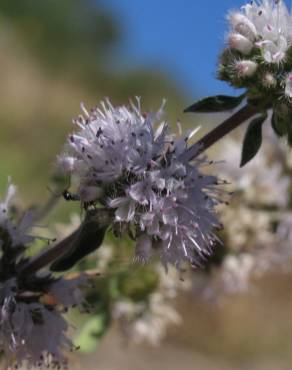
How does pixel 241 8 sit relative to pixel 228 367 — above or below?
above

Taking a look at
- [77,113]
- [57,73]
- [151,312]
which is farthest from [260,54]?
[57,73]

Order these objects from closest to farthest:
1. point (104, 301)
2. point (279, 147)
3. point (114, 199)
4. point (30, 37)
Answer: point (114, 199), point (104, 301), point (279, 147), point (30, 37)

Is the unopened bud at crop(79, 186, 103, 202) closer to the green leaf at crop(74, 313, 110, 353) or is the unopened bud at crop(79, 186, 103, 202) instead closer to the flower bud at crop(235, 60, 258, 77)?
the flower bud at crop(235, 60, 258, 77)

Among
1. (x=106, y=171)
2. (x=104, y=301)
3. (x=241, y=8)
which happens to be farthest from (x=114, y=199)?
→ (x=104, y=301)

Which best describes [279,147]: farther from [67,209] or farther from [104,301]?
[67,209]

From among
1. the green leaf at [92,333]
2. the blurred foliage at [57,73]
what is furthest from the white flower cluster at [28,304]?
the blurred foliage at [57,73]

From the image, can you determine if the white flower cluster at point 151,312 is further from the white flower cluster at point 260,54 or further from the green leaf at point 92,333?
the white flower cluster at point 260,54

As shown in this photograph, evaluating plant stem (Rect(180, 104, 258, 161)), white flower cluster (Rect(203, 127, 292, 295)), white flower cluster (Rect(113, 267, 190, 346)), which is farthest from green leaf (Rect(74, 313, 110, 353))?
plant stem (Rect(180, 104, 258, 161))
